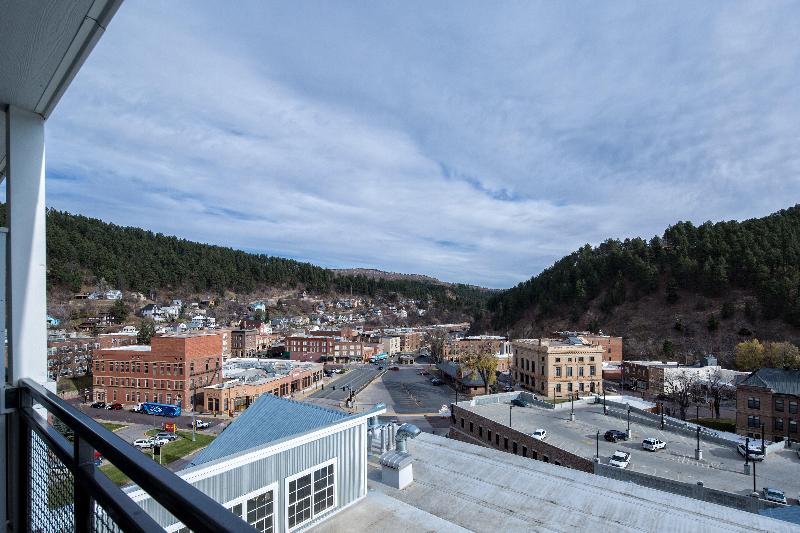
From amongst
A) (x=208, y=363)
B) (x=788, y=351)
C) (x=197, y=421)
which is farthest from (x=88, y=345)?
(x=788, y=351)

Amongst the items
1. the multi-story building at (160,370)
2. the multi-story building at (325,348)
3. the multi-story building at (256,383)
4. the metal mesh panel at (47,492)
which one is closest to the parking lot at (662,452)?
the multi-story building at (256,383)

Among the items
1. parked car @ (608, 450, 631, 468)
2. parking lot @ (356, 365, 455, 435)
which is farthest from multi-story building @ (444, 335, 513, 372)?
parked car @ (608, 450, 631, 468)

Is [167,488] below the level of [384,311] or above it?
above

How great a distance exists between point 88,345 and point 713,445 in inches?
1918

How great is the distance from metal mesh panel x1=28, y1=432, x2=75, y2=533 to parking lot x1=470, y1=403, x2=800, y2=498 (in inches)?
695

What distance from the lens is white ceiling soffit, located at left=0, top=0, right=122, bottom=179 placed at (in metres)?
1.71

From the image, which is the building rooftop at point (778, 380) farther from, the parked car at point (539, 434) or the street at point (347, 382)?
the street at point (347, 382)

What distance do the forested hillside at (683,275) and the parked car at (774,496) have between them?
48661 millimetres

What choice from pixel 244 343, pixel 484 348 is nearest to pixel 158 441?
pixel 484 348

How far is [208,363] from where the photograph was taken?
120 ft

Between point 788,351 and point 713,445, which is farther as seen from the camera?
point 788,351

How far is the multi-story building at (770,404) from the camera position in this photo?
970 inches

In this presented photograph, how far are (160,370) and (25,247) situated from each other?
36.5 metres

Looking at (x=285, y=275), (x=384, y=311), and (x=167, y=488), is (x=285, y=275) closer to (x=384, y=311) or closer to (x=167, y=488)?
Answer: (x=384, y=311)
